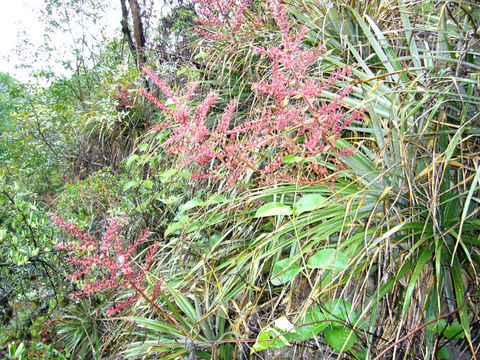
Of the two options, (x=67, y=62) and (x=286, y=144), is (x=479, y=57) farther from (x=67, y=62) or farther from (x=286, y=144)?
(x=67, y=62)

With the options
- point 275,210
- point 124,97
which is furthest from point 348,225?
point 124,97

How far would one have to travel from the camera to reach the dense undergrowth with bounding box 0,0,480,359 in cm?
111

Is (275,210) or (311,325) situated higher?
(275,210)

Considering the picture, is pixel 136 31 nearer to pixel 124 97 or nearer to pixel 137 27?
pixel 137 27

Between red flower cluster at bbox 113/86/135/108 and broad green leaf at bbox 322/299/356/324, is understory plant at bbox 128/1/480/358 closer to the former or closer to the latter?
broad green leaf at bbox 322/299/356/324

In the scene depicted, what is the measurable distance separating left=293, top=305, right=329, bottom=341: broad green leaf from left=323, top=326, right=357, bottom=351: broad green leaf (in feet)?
0.09

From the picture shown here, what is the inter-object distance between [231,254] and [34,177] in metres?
4.12

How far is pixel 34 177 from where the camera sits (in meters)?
4.64

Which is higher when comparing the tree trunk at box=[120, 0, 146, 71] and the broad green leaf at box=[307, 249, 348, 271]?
the tree trunk at box=[120, 0, 146, 71]

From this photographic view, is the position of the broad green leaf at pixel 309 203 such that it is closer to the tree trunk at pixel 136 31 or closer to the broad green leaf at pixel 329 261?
the broad green leaf at pixel 329 261

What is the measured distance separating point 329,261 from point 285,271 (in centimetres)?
17

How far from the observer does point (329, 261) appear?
3.40ft

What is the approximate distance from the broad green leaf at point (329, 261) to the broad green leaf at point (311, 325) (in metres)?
0.16

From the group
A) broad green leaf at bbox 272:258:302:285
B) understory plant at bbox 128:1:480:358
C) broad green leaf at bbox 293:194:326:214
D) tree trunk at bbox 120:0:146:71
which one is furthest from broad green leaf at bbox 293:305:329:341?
tree trunk at bbox 120:0:146:71
